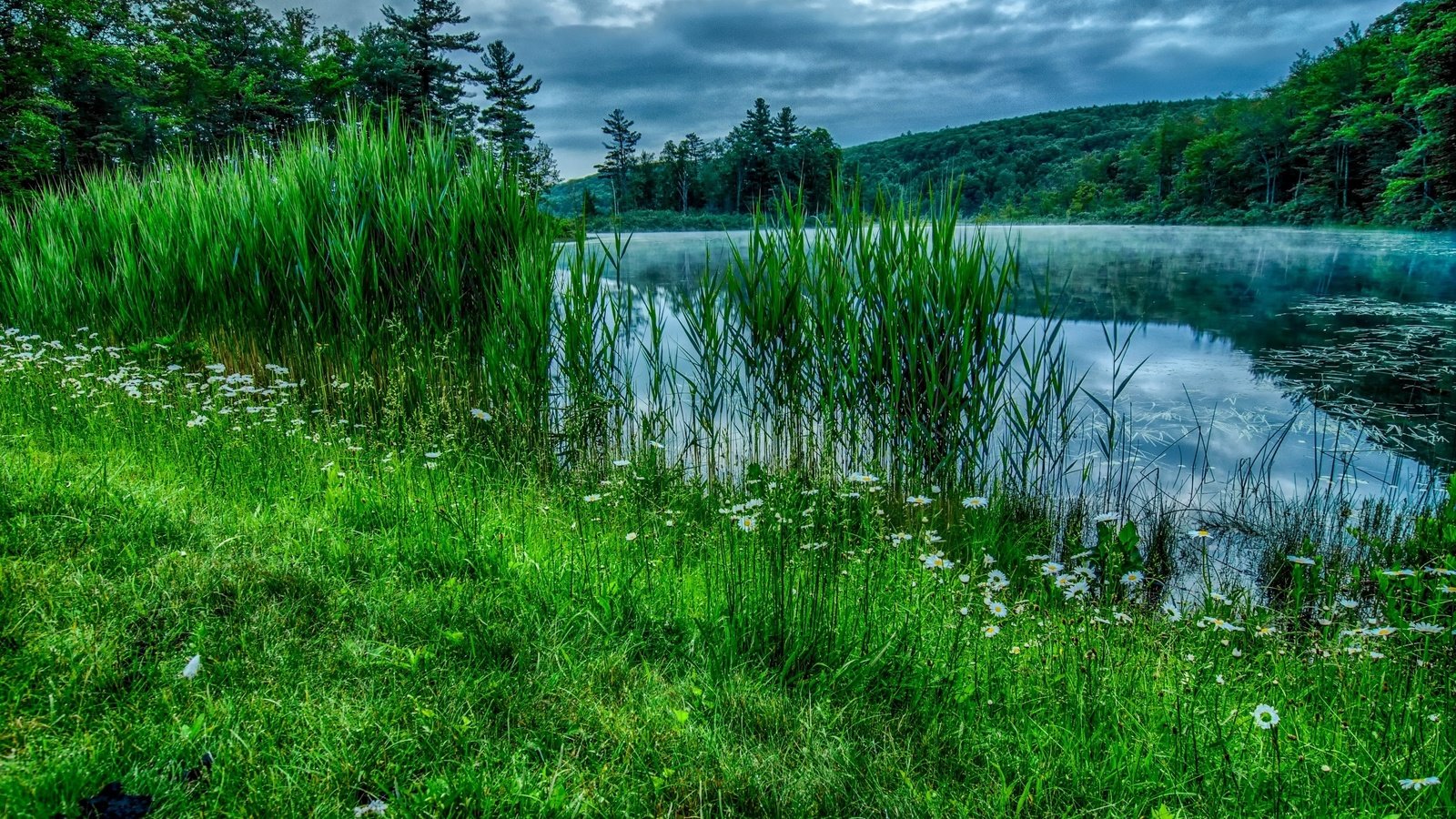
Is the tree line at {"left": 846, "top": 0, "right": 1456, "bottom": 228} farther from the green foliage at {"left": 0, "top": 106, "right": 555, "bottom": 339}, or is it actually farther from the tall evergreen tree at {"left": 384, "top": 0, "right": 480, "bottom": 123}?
the tall evergreen tree at {"left": 384, "top": 0, "right": 480, "bottom": 123}

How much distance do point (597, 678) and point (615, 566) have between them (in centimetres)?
77

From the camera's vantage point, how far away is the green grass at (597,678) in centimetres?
159

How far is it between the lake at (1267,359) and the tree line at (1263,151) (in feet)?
8.07

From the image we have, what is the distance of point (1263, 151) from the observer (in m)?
34.5

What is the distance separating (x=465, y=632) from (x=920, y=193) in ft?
11.9

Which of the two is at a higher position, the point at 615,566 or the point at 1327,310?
the point at 1327,310

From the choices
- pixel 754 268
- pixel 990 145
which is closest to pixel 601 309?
pixel 754 268

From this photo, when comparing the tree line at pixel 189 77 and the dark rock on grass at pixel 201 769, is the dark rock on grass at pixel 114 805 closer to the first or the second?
the dark rock on grass at pixel 201 769

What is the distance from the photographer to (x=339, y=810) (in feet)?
4.81

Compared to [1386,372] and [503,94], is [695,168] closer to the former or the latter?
[503,94]

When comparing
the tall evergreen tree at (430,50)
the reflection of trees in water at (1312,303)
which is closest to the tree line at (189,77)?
the tall evergreen tree at (430,50)

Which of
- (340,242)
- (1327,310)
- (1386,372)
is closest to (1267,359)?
(1386,372)

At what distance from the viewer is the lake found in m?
5.54

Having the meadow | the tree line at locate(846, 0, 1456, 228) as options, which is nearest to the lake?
the meadow
